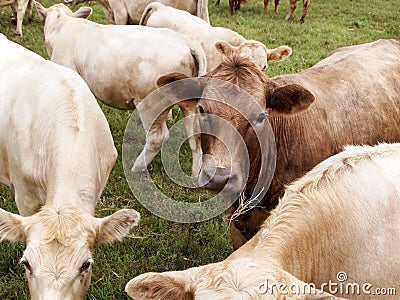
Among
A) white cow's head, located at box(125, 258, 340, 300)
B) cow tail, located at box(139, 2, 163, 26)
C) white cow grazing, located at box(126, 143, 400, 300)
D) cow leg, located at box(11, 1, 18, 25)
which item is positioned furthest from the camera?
cow leg, located at box(11, 1, 18, 25)

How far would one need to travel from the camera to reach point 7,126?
4.42 m

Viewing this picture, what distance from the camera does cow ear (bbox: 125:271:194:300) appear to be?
6.89 feet

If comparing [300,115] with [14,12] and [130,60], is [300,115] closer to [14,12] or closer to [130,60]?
[130,60]

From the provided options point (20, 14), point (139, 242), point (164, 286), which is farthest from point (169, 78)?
point (20, 14)

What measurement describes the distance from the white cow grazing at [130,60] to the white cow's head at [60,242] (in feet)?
7.99

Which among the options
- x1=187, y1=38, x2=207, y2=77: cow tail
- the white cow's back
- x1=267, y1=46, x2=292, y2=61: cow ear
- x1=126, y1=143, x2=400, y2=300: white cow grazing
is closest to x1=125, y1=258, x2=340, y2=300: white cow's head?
x1=126, y1=143, x2=400, y2=300: white cow grazing

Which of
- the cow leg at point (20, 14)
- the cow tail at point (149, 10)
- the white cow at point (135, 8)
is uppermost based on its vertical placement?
the cow tail at point (149, 10)

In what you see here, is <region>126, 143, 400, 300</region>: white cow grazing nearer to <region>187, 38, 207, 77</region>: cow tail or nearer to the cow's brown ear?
the cow's brown ear

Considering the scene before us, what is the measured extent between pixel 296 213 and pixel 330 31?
1135cm

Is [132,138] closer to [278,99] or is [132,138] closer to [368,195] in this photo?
[278,99]

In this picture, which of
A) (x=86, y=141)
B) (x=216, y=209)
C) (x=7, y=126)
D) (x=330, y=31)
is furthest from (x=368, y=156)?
(x=330, y=31)

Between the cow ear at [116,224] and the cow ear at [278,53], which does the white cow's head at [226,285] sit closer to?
the cow ear at [116,224]

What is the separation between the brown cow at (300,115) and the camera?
3592 millimetres

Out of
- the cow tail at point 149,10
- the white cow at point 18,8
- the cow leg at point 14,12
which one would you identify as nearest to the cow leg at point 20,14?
the white cow at point 18,8
